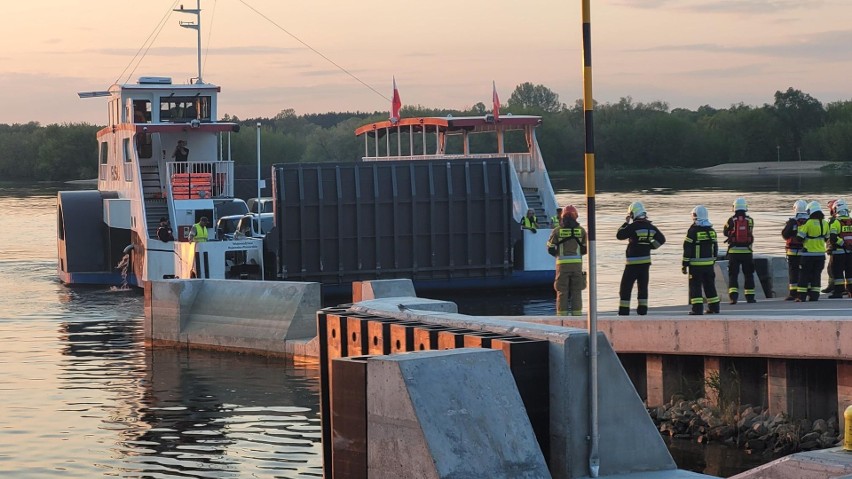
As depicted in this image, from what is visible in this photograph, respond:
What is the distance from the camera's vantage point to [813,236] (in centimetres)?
2112

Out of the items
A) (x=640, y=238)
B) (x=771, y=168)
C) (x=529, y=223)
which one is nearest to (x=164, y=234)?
(x=529, y=223)

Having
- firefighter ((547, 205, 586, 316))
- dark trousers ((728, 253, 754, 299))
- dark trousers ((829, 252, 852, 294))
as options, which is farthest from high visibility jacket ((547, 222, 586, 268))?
dark trousers ((829, 252, 852, 294))

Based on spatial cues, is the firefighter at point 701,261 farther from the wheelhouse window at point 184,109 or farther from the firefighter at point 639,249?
the wheelhouse window at point 184,109

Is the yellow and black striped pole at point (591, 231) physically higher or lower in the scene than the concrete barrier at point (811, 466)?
higher

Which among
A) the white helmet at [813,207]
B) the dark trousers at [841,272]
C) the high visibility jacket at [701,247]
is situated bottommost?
the dark trousers at [841,272]

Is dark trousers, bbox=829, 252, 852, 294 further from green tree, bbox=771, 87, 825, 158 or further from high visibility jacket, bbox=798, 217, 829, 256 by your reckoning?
green tree, bbox=771, 87, 825, 158

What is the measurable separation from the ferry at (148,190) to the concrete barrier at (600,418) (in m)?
21.1

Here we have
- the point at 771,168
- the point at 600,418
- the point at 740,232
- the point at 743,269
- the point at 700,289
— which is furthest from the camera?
the point at 771,168

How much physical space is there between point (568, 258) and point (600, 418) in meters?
8.93

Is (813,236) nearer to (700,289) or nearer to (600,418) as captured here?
(700,289)

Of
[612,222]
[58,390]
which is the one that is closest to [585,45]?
[58,390]

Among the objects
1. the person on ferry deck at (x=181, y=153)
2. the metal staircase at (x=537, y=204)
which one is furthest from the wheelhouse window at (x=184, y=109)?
the metal staircase at (x=537, y=204)

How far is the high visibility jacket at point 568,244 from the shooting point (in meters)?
20.0

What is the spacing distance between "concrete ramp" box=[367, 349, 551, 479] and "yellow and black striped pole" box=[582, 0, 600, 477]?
0.71 m
